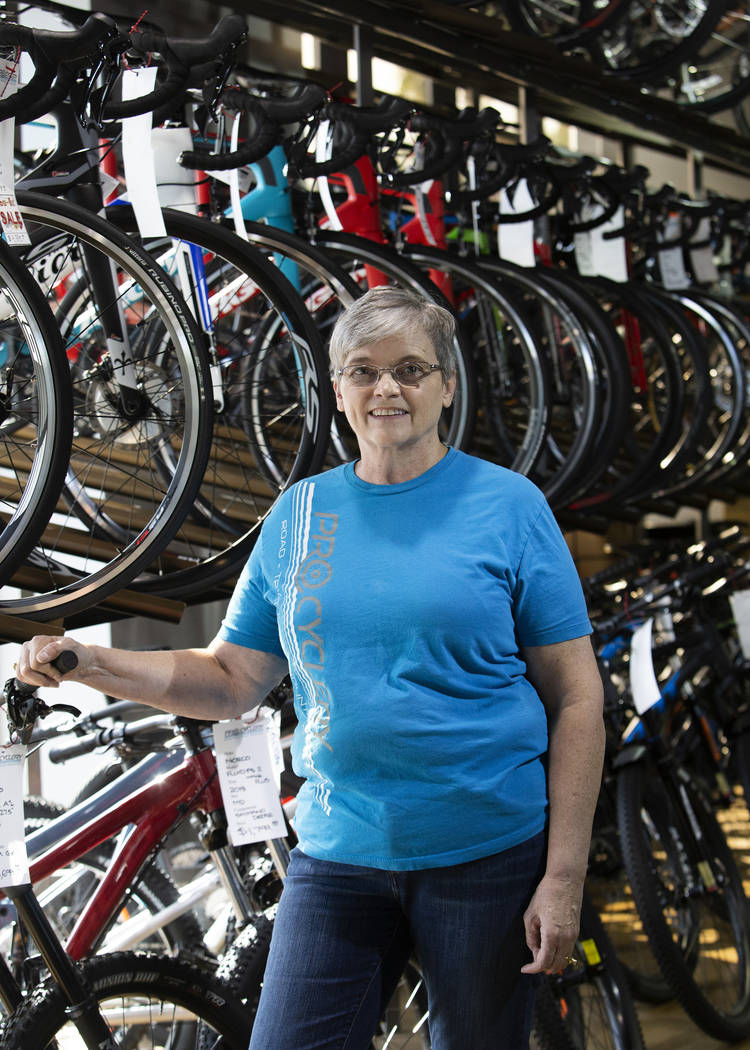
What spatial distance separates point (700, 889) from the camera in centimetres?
308

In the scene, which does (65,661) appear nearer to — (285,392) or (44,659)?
(44,659)

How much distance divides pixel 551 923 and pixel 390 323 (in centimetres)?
82

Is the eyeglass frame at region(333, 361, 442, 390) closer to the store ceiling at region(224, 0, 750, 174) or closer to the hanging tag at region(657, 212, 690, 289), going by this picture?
the store ceiling at region(224, 0, 750, 174)

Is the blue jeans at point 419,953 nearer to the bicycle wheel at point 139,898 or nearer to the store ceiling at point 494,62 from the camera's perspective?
the bicycle wheel at point 139,898

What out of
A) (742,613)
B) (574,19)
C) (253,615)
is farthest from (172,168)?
(574,19)

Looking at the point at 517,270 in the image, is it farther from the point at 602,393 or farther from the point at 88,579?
the point at 88,579

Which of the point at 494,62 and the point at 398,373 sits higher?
the point at 494,62

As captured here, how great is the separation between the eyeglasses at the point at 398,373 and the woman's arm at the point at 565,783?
16.1 inches

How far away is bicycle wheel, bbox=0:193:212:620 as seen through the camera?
6.81 feet

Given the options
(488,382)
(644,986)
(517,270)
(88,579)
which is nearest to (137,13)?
(517,270)

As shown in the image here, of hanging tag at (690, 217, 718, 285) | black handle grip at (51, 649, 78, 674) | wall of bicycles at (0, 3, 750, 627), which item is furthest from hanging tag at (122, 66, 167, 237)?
hanging tag at (690, 217, 718, 285)

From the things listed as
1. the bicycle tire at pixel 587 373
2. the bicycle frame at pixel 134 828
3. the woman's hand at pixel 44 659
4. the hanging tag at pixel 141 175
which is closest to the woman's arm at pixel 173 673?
the woman's hand at pixel 44 659

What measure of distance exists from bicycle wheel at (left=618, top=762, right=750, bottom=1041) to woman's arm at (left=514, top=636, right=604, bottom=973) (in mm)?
1427

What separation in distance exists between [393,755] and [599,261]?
261 cm
